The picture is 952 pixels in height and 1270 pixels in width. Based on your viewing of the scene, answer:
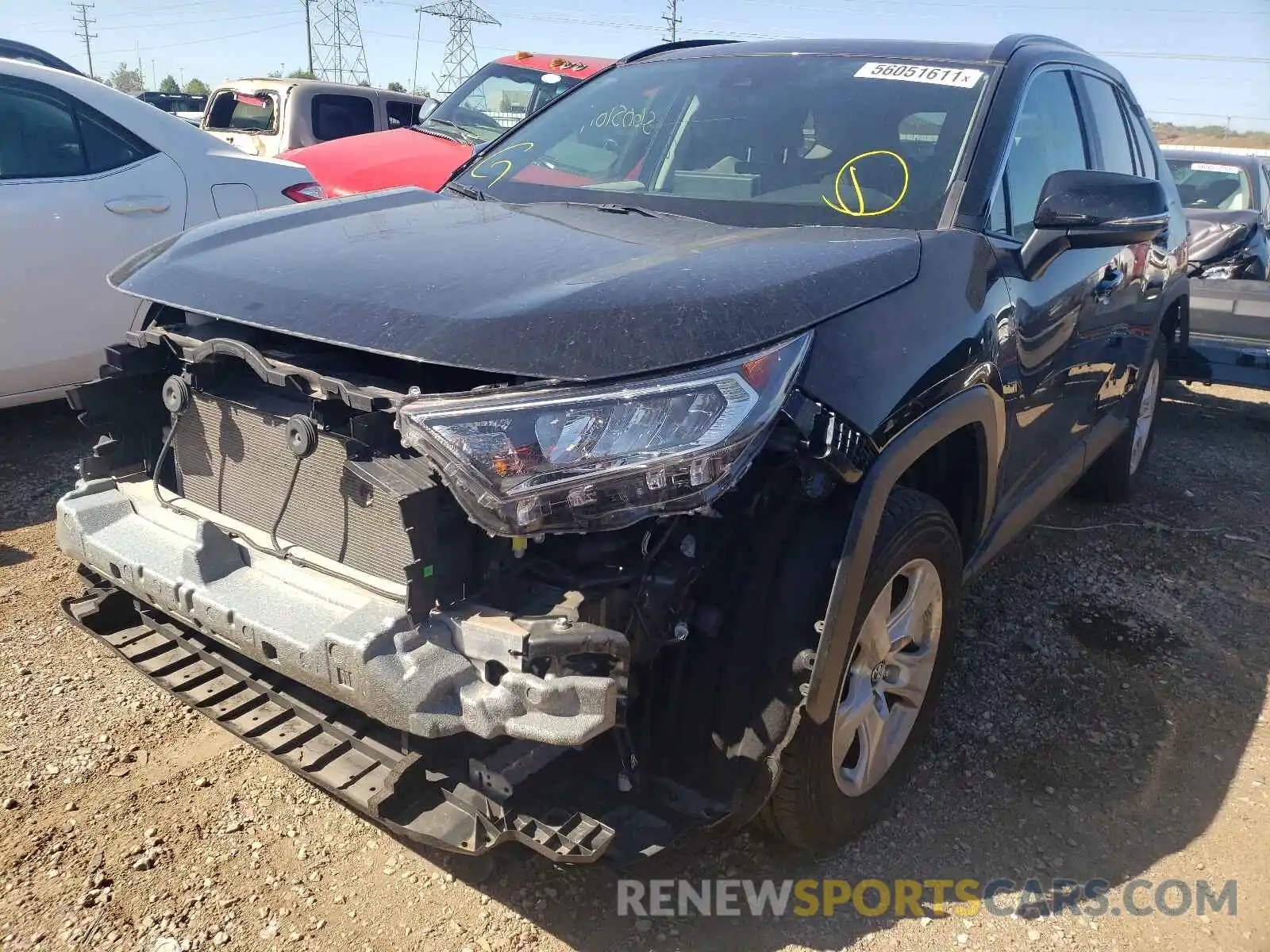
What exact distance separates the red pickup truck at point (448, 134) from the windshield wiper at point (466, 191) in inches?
117

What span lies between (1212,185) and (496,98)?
641 centimetres

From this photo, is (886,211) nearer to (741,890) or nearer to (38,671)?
(741,890)

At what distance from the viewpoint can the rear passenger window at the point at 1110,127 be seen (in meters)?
3.74

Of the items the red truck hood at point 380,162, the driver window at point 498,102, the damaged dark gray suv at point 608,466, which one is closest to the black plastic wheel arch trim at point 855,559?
the damaged dark gray suv at point 608,466

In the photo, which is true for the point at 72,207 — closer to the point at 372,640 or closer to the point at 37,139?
the point at 37,139

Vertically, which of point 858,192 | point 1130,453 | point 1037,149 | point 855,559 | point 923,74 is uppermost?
point 923,74

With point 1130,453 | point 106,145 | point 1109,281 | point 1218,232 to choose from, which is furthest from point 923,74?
point 1218,232

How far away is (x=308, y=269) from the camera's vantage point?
221cm

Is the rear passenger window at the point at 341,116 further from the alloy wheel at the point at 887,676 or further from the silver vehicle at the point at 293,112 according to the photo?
the alloy wheel at the point at 887,676

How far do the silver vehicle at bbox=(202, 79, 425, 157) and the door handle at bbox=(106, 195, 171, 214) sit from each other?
5.04 meters

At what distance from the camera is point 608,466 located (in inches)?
68.2

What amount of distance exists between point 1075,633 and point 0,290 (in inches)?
179

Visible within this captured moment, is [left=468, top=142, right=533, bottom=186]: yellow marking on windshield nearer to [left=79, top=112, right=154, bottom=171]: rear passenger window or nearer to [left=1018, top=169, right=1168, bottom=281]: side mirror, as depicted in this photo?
[left=1018, top=169, right=1168, bottom=281]: side mirror

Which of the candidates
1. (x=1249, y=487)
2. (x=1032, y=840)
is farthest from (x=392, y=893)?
(x=1249, y=487)
